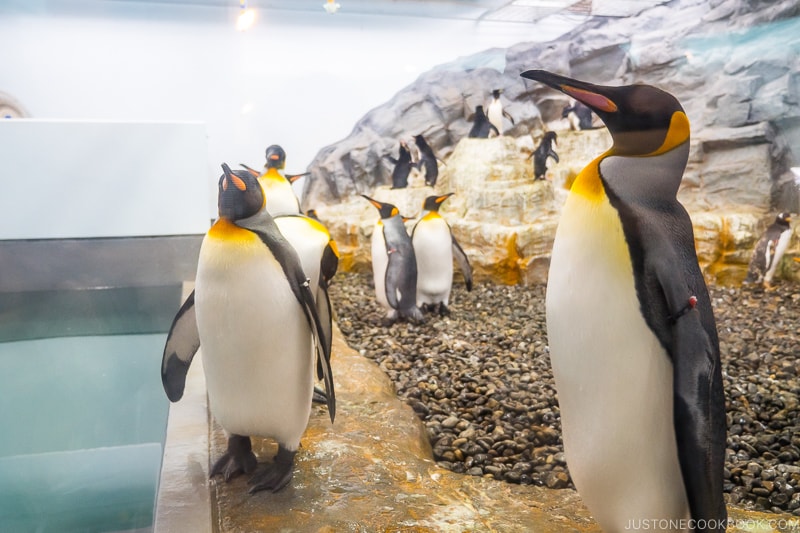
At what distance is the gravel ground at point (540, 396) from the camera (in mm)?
2117

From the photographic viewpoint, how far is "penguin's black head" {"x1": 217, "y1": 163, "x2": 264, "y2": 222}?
5.84ft

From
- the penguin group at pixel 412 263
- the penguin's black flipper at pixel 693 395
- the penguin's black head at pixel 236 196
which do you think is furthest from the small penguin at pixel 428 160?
the penguin's black flipper at pixel 693 395

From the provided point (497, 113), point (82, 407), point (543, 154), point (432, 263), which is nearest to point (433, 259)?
point (432, 263)

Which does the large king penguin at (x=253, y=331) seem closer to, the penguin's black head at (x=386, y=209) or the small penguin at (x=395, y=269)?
the small penguin at (x=395, y=269)

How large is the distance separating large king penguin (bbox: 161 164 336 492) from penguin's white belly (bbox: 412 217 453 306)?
9.34 ft

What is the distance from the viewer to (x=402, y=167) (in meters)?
6.73

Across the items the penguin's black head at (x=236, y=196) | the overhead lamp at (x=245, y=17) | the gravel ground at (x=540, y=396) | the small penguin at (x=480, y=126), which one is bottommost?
the gravel ground at (x=540, y=396)

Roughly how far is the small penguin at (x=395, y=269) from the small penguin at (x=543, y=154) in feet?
4.18

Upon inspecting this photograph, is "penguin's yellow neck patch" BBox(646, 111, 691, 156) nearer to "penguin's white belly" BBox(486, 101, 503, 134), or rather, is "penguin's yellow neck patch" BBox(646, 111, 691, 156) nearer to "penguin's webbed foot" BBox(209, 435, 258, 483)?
"penguin's webbed foot" BBox(209, 435, 258, 483)

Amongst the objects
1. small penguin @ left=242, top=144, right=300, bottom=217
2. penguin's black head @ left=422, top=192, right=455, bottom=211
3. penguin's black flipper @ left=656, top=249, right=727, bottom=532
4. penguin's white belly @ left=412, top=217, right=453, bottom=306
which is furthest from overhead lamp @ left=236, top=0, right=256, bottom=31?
penguin's black flipper @ left=656, top=249, right=727, bottom=532

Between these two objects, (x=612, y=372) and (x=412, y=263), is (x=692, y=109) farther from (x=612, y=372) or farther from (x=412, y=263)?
(x=412, y=263)

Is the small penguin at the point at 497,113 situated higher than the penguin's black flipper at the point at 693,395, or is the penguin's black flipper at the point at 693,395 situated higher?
the small penguin at the point at 497,113

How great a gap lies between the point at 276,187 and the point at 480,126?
2.95 metres

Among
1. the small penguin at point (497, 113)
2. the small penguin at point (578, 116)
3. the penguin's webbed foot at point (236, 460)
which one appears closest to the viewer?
the penguin's webbed foot at point (236, 460)
